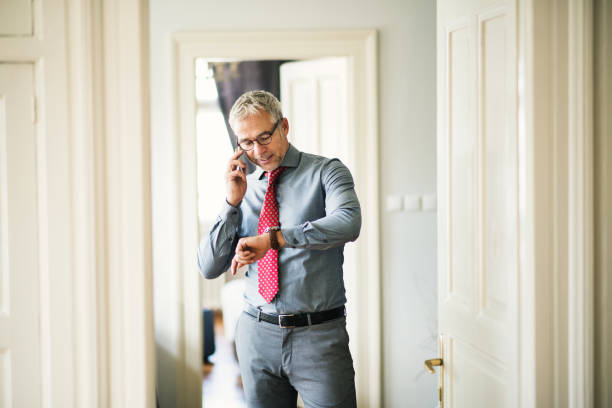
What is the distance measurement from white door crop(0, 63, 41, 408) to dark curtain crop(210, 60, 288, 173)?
10.5ft

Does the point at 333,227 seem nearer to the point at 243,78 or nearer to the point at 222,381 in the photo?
the point at 222,381

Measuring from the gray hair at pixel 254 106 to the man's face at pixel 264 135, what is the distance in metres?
0.01

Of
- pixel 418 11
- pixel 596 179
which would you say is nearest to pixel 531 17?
pixel 596 179

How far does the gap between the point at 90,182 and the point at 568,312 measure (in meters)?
1.29

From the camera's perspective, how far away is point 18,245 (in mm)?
1342

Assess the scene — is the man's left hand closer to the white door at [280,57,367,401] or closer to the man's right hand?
the man's right hand

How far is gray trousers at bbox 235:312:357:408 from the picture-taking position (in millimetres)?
1657

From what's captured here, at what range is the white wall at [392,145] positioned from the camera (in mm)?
2924

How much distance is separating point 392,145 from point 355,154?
23 cm

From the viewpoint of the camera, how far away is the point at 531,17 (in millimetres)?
1280

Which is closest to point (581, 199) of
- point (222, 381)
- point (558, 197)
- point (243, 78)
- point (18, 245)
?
point (558, 197)

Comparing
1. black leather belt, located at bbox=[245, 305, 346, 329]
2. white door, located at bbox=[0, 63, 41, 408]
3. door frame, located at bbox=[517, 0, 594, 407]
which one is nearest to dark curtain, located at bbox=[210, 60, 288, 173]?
black leather belt, located at bbox=[245, 305, 346, 329]

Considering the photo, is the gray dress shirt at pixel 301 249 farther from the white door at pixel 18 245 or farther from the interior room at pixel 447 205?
the white door at pixel 18 245

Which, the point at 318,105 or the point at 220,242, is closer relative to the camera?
the point at 220,242
